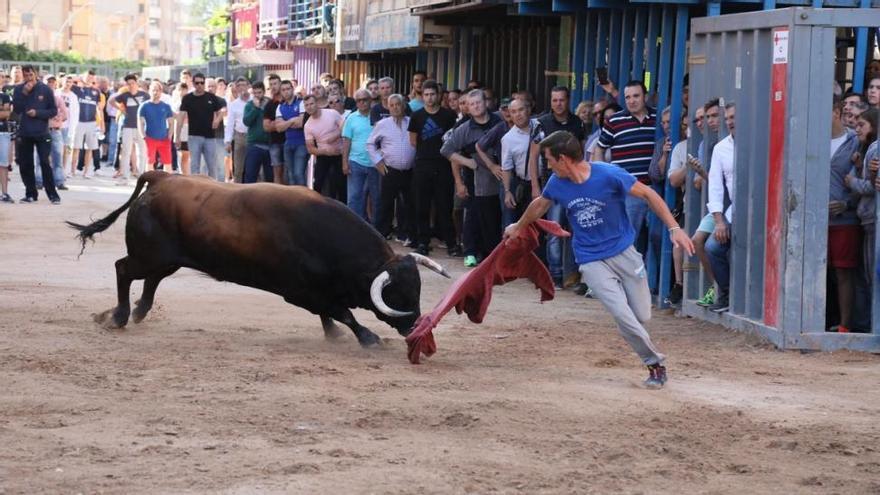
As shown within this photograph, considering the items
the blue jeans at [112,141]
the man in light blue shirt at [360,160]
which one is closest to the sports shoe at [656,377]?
the man in light blue shirt at [360,160]

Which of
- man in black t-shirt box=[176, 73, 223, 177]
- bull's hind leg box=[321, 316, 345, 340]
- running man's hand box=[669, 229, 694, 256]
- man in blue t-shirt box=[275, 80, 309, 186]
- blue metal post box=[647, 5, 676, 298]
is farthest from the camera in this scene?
man in black t-shirt box=[176, 73, 223, 177]

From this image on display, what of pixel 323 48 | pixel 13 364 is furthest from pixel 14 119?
pixel 13 364

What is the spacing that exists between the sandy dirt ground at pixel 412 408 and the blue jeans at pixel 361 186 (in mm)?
5796

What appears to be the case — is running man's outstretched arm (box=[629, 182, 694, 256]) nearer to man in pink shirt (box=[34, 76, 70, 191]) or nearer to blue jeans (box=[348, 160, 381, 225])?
blue jeans (box=[348, 160, 381, 225])

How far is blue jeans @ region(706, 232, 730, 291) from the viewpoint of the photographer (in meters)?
11.9

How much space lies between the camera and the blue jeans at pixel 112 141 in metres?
33.0

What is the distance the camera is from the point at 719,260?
1202cm

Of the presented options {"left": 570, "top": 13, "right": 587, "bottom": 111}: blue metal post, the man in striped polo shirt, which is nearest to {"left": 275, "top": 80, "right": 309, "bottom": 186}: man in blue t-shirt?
{"left": 570, "top": 13, "right": 587, "bottom": 111}: blue metal post

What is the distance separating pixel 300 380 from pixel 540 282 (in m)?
1.86

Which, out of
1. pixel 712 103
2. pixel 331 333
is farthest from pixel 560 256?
pixel 331 333

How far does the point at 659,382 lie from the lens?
9.34 m

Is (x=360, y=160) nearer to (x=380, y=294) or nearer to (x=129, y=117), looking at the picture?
(x=380, y=294)

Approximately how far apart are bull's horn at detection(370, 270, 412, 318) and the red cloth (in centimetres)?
27

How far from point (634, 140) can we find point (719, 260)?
174cm
